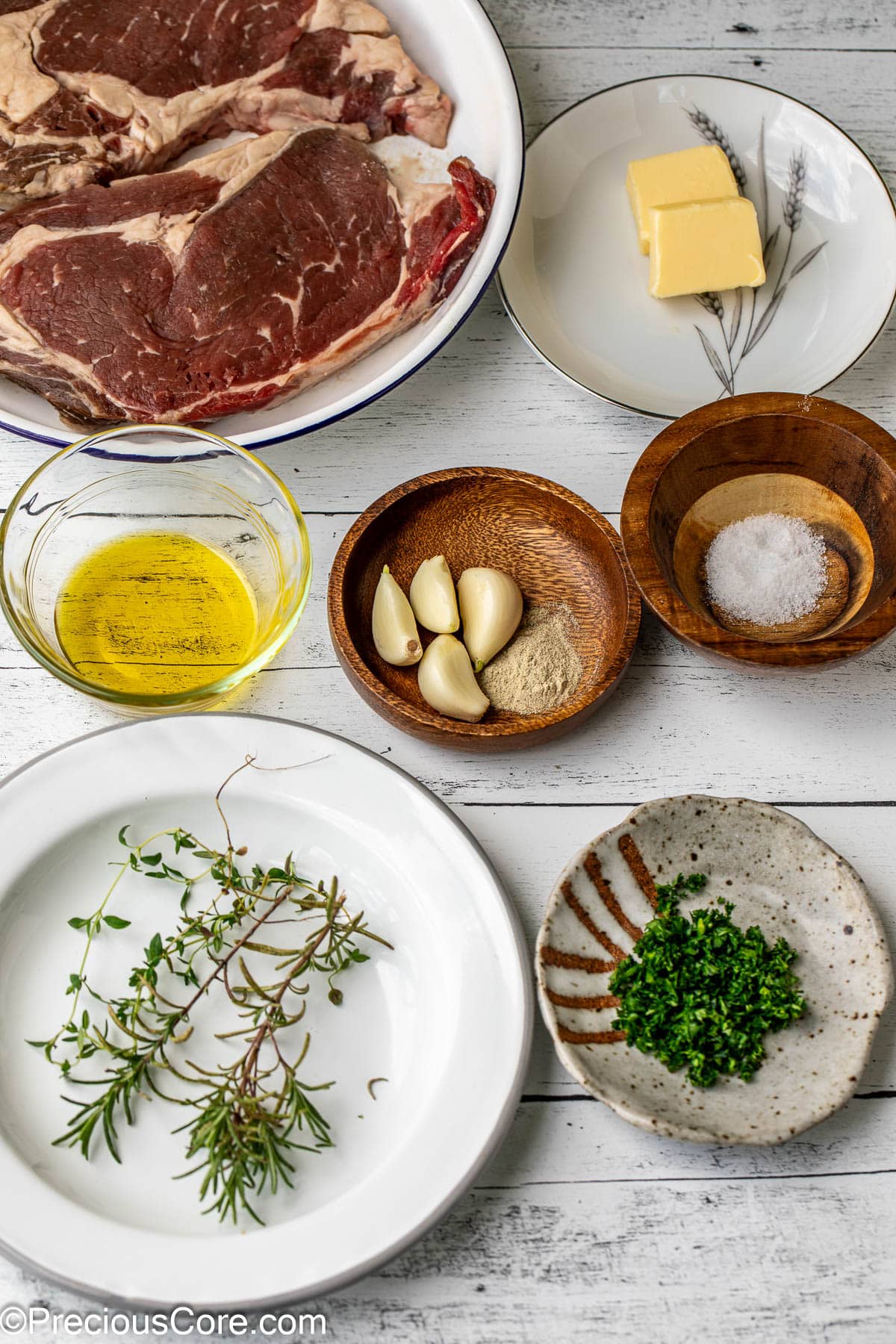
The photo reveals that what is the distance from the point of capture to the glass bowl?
3.97 ft

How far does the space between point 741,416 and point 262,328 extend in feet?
1.94

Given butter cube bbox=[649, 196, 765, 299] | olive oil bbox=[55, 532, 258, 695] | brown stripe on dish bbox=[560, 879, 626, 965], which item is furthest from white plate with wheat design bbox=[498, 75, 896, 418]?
brown stripe on dish bbox=[560, 879, 626, 965]

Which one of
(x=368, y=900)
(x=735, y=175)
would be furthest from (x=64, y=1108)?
(x=735, y=175)

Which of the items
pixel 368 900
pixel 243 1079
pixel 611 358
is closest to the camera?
pixel 243 1079

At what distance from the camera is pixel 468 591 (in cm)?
129

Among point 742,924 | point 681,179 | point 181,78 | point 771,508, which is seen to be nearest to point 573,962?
point 742,924

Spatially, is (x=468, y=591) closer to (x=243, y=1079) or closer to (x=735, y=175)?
(x=243, y=1079)

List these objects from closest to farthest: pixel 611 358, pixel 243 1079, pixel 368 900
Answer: pixel 243 1079, pixel 368 900, pixel 611 358

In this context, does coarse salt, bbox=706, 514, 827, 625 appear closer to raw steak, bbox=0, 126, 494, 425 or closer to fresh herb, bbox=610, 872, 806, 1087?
fresh herb, bbox=610, 872, 806, 1087

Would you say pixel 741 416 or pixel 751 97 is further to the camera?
pixel 751 97

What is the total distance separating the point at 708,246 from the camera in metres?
1.38

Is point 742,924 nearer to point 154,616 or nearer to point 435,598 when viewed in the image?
point 435,598

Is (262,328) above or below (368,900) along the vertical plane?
above

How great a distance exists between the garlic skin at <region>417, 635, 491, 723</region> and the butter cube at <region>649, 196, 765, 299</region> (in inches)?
22.5
